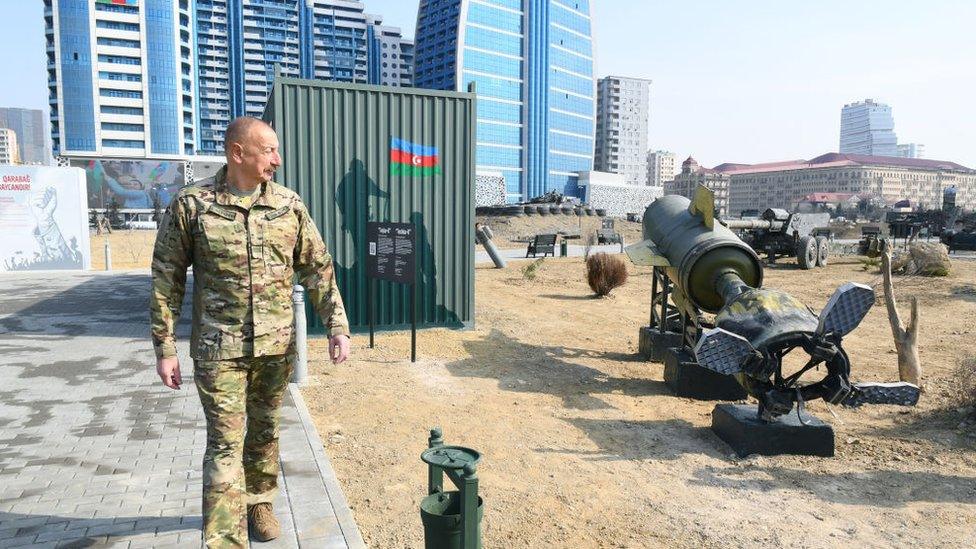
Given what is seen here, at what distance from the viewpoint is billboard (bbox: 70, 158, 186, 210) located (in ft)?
231

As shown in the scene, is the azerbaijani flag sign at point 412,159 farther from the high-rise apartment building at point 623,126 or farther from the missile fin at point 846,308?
the high-rise apartment building at point 623,126

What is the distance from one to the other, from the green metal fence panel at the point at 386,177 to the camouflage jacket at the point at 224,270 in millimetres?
6402

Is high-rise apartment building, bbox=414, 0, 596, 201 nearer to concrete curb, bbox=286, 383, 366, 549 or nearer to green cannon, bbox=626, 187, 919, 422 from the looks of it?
green cannon, bbox=626, 187, 919, 422

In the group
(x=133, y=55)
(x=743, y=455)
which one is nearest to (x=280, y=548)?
(x=743, y=455)

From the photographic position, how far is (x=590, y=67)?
110m

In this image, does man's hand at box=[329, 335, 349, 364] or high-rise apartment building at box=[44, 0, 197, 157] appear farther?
high-rise apartment building at box=[44, 0, 197, 157]

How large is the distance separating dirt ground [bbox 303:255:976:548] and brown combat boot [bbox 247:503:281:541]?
0.61 m

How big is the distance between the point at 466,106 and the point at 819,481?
746 centimetres

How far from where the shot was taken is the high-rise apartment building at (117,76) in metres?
71.5

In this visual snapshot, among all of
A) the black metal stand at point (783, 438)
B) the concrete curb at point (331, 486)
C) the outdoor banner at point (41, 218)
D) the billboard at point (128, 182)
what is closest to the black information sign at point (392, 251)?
the concrete curb at point (331, 486)

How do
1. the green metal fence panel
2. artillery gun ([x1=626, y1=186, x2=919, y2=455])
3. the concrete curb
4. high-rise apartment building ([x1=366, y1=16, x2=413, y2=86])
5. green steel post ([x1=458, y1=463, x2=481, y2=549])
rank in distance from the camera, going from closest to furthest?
green steel post ([x1=458, y1=463, x2=481, y2=549]) < the concrete curb < artillery gun ([x1=626, y1=186, x2=919, y2=455]) < the green metal fence panel < high-rise apartment building ([x1=366, y1=16, x2=413, y2=86])

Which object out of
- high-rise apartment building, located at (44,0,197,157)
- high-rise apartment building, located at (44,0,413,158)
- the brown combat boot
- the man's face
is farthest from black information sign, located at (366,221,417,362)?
high-rise apartment building, located at (44,0,197,157)

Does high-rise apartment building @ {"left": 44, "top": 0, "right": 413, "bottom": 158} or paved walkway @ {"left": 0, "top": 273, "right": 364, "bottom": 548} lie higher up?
high-rise apartment building @ {"left": 44, "top": 0, "right": 413, "bottom": 158}

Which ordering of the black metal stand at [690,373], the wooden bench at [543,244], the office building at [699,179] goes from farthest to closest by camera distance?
the office building at [699,179], the wooden bench at [543,244], the black metal stand at [690,373]
